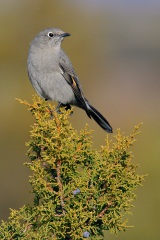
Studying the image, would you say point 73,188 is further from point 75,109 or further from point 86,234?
point 75,109

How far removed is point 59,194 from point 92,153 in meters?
0.39

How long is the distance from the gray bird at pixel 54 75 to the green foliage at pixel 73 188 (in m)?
2.39

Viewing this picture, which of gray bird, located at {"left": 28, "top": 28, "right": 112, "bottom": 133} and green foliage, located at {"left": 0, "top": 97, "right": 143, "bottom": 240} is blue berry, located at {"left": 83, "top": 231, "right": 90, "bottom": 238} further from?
gray bird, located at {"left": 28, "top": 28, "right": 112, "bottom": 133}

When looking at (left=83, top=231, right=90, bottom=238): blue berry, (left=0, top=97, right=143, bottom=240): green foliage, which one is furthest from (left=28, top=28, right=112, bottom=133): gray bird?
(left=83, top=231, right=90, bottom=238): blue berry

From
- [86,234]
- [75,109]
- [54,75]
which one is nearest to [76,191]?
[86,234]

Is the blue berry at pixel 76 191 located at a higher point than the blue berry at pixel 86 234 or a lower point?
higher

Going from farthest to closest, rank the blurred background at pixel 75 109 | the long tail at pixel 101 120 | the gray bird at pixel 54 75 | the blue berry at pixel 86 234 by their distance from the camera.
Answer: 1. the blurred background at pixel 75 109
2. the gray bird at pixel 54 75
3. the long tail at pixel 101 120
4. the blue berry at pixel 86 234

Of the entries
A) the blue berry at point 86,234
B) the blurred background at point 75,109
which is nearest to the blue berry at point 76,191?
the blue berry at point 86,234

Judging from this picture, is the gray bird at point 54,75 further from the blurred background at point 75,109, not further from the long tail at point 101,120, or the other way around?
the blurred background at point 75,109

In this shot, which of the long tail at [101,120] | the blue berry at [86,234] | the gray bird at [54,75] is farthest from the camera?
the gray bird at [54,75]

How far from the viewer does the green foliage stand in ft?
12.1

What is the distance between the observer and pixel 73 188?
12.2 feet

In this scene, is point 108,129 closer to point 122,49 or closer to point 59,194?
point 59,194

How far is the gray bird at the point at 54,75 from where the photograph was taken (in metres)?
6.45
